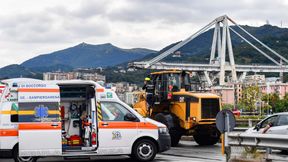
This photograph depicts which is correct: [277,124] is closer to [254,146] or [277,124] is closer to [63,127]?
[254,146]

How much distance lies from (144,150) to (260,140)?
153 inches

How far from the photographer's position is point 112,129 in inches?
559

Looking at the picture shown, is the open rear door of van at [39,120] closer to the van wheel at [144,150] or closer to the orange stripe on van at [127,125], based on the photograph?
the orange stripe on van at [127,125]

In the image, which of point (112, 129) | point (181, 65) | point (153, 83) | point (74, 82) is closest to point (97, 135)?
point (112, 129)

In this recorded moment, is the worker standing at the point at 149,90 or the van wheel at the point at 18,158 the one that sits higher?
the worker standing at the point at 149,90

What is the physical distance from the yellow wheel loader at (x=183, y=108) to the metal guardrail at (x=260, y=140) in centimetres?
797

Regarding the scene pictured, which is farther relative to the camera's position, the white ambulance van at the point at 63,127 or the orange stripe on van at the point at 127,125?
the orange stripe on van at the point at 127,125

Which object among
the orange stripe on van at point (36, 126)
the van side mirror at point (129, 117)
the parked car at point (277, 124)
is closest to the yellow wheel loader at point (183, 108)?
the parked car at point (277, 124)

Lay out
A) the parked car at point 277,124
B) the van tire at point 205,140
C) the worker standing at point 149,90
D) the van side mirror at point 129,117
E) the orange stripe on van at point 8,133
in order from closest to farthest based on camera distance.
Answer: the orange stripe on van at point 8,133 < the van side mirror at point 129,117 < the parked car at point 277,124 < the van tire at point 205,140 < the worker standing at point 149,90

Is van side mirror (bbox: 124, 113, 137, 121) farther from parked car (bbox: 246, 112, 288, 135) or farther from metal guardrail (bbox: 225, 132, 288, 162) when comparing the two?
parked car (bbox: 246, 112, 288, 135)

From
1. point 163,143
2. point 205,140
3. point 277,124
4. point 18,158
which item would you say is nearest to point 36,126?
point 18,158

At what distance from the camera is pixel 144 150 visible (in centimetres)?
1445

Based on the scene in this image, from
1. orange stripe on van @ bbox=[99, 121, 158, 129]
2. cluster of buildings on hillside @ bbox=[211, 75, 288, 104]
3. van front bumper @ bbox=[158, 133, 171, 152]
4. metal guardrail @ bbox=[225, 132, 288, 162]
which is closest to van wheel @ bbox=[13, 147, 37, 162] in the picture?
orange stripe on van @ bbox=[99, 121, 158, 129]

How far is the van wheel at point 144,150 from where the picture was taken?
47.2ft
